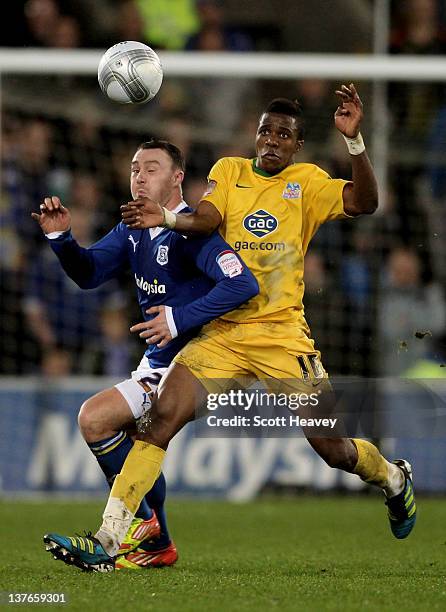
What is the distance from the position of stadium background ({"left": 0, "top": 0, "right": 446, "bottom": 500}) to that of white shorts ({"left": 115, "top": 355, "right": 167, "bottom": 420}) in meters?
4.18

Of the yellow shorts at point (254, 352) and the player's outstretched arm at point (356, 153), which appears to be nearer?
the player's outstretched arm at point (356, 153)

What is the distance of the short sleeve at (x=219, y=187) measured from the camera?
670 cm

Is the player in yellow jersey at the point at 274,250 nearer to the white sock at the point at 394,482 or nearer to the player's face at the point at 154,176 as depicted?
the white sock at the point at 394,482

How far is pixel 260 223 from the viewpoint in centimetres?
674

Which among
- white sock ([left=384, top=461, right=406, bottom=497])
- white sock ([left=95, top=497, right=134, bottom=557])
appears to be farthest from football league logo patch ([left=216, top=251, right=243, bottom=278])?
white sock ([left=384, top=461, right=406, bottom=497])

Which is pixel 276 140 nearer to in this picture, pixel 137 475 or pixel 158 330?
pixel 158 330

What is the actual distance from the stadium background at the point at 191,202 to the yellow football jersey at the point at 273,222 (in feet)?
13.4

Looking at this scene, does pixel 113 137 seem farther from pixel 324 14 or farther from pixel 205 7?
pixel 324 14

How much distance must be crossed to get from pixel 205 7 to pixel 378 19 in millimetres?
2128

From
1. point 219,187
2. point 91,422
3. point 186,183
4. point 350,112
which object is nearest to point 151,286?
point 219,187

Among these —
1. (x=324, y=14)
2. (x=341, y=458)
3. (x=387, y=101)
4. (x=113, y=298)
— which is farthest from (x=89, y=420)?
(x=324, y=14)

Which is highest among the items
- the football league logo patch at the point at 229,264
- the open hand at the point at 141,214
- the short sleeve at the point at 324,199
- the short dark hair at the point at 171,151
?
the short dark hair at the point at 171,151

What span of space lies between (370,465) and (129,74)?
2460 mm

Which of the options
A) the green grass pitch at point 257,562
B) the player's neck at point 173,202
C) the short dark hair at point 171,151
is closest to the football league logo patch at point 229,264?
the player's neck at point 173,202
